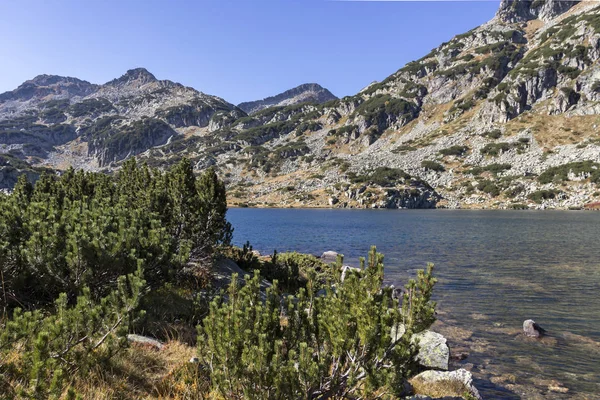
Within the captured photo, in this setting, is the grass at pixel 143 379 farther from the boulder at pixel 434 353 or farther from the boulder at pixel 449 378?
the boulder at pixel 434 353

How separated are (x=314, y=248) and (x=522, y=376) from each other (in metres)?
32.8

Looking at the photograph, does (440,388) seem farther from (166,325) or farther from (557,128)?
(557,128)

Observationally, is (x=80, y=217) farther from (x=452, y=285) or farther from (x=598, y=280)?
(x=598, y=280)

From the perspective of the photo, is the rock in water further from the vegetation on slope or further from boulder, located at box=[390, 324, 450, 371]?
the vegetation on slope

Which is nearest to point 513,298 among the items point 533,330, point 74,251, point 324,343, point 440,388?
point 533,330

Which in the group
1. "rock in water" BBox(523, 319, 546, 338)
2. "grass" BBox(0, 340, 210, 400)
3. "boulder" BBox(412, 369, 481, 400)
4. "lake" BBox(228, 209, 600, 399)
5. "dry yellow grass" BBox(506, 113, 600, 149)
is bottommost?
"lake" BBox(228, 209, 600, 399)

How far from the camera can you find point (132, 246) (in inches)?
359

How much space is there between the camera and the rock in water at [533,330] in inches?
614

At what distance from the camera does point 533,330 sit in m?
15.7

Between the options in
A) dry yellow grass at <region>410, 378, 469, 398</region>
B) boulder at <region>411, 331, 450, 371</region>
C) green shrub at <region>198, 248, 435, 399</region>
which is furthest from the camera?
boulder at <region>411, 331, 450, 371</region>

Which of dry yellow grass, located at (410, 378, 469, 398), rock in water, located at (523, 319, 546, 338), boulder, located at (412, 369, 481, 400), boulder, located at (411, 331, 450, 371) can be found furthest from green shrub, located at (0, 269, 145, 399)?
rock in water, located at (523, 319, 546, 338)

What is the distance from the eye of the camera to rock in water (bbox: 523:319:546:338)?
51.2 ft

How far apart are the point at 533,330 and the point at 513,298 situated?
6453 millimetres

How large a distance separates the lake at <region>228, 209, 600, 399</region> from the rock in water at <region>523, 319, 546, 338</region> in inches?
14.5
